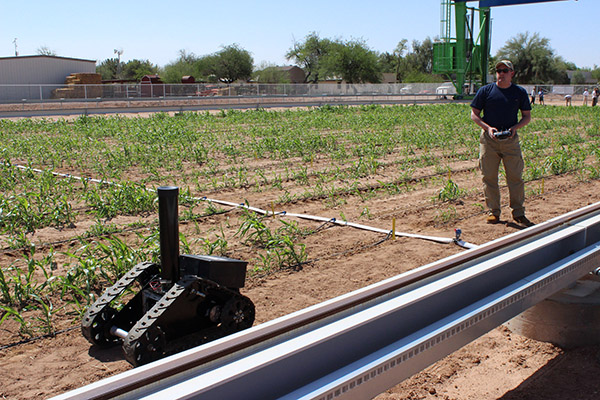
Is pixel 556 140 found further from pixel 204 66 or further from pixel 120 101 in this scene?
pixel 204 66

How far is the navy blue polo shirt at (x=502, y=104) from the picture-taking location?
7344 millimetres

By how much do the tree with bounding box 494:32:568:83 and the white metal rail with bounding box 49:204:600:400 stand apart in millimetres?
97043

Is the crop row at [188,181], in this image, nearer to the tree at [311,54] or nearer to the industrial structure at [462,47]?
the industrial structure at [462,47]

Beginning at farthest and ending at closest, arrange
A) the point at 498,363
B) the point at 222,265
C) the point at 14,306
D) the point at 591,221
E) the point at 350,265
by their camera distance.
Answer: the point at 350,265
the point at 14,306
the point at 498,363
the point at 591,221
the point at 222,265

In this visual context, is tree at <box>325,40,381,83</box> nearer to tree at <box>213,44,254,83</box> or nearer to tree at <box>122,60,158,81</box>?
tree at <box>213,44,254,83</box>

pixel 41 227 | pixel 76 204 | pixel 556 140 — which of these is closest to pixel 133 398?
pixel 41 227

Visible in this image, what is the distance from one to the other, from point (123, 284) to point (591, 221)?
3114 millimetres

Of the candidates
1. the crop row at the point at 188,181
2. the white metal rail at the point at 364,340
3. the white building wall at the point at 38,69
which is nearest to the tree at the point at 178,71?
the white building wall at the point at 38,69

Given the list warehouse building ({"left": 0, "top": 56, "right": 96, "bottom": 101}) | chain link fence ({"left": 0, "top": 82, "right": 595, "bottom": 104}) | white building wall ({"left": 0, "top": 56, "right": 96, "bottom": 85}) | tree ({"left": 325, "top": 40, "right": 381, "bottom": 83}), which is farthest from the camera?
tree ({"left": 325, "top": 40, "right": 381, "bottom": 83})

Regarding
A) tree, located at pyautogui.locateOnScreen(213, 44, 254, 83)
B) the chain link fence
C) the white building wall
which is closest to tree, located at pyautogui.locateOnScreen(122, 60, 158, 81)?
tree, located at pyautogui.locateOnScreen(213, 44, 254, 83)

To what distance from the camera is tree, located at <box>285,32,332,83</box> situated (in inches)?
3925

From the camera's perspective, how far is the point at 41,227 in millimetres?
7410

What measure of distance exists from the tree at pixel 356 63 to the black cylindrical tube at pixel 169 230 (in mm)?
82935

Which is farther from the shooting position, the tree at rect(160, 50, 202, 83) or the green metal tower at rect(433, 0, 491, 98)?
the tree at rect(160, 50, 202, 83)
